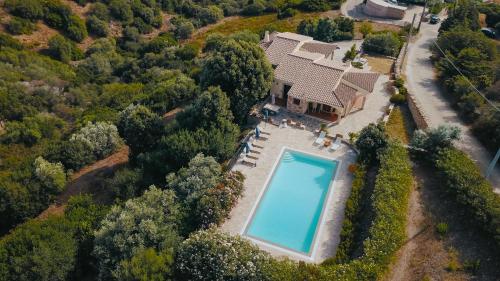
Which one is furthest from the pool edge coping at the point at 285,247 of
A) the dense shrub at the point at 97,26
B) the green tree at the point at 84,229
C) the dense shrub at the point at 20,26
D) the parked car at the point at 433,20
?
the dense shrub at the point at 20,26

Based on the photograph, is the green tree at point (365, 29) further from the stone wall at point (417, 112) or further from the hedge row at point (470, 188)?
the hedge row at point (470, 188)

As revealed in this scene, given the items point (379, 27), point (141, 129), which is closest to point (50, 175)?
point (141, 129)

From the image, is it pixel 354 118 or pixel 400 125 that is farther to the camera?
pixel 354 118

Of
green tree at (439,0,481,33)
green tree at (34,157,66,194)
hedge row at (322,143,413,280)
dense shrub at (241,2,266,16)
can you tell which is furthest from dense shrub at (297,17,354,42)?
green tree at (34,157,66,194)

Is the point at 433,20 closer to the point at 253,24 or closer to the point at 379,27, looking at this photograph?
the point at 379,27

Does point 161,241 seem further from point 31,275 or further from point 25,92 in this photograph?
point 25,92

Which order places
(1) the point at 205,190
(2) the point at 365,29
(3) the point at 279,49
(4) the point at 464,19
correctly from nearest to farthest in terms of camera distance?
1. (1) the point at 205,190
2. (3) the point at 279,49
3. (4) the point at 464,19
4. (2) the point at 365,29
